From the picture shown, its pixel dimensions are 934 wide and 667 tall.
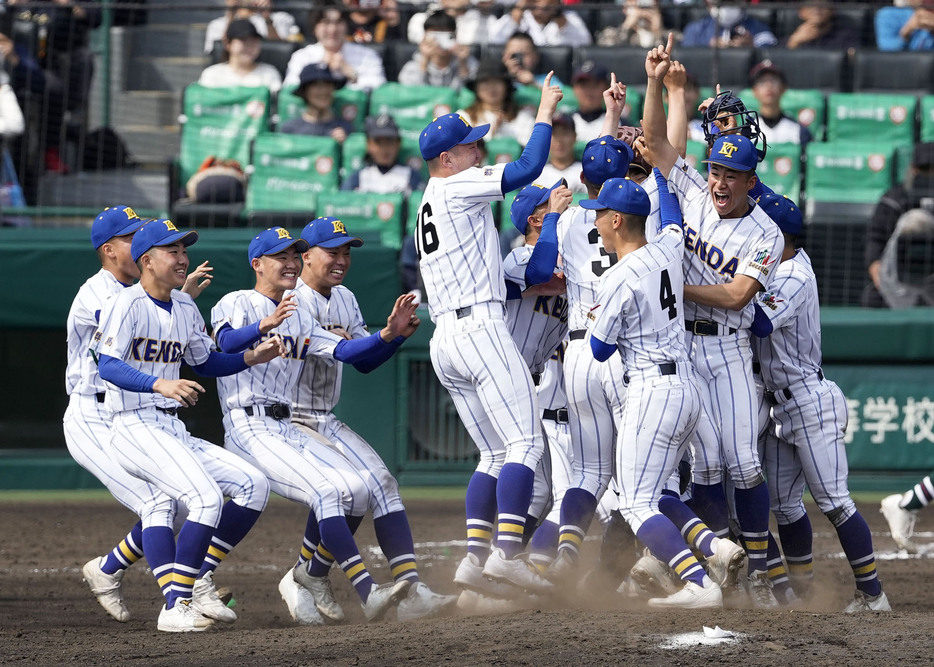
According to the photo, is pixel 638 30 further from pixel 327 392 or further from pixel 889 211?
pixel 327 392

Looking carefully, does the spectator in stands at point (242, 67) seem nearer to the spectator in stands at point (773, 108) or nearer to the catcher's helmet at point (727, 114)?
the spectator in stands at point (773, 108)

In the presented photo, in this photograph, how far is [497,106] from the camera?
10.3 metres

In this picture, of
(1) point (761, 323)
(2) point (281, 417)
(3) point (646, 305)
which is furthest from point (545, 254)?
(2) point (281, 417)

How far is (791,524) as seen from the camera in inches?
232

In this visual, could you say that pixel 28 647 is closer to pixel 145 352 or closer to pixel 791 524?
pixel 145 352

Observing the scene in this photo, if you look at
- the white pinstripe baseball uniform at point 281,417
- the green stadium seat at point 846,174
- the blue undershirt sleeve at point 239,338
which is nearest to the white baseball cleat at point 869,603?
the white pinstripe baseball uniform at point 281,417

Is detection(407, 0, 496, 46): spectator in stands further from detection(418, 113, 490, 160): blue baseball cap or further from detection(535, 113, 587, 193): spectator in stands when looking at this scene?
detection(418, 113, 490, 160): blue baseball cap

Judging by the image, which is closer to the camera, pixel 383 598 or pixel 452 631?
pixel 452 631

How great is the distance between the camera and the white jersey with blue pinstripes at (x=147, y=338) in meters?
5.38

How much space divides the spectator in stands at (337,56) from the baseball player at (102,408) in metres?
5.36

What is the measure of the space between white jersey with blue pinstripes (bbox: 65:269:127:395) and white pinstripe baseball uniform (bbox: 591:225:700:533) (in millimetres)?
2173

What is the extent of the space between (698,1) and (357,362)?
7210 millimetres

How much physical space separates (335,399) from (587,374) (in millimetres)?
1357

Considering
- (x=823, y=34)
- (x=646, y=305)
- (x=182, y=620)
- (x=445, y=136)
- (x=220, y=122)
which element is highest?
(x=823, y=34)
